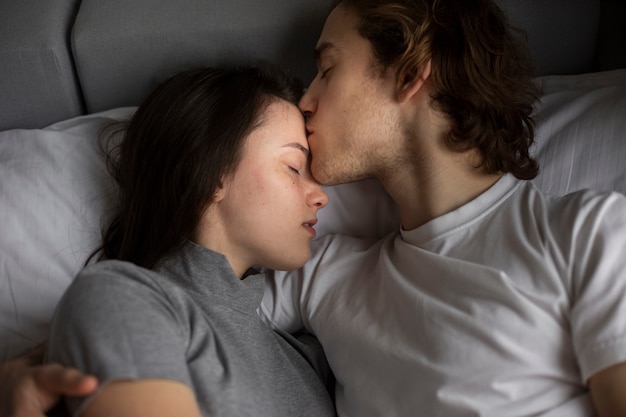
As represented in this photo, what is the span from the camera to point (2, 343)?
112 centimetres

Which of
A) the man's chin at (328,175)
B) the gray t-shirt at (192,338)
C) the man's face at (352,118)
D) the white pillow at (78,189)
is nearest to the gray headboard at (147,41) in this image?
the white pillow at (78,189)

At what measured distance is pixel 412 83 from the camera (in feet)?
3.76

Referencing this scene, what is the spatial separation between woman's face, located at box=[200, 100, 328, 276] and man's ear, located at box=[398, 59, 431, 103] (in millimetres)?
210

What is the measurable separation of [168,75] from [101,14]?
222mm

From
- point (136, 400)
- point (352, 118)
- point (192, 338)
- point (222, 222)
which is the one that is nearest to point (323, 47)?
point (352, 118)

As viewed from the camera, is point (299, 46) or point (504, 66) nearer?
point (504, 66)

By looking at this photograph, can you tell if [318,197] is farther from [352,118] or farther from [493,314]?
[493,314]

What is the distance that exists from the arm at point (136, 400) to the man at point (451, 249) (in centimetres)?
41

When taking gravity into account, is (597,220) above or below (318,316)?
above

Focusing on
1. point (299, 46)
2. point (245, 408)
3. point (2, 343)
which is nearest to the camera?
point (245, 408)

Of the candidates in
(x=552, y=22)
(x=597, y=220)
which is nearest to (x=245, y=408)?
(x=597, y=220)

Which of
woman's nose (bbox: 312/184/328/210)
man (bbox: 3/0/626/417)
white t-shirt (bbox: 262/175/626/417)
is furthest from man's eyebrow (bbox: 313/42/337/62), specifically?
white t-shirt (bbox: 262/175/626/417)

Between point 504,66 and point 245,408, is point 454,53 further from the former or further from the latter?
point 245,408

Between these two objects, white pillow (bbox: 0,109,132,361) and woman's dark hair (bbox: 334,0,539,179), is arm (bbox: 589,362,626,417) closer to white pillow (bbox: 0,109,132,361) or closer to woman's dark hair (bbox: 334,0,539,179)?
woman's dark hair (bbox: 334,0,539,179)
